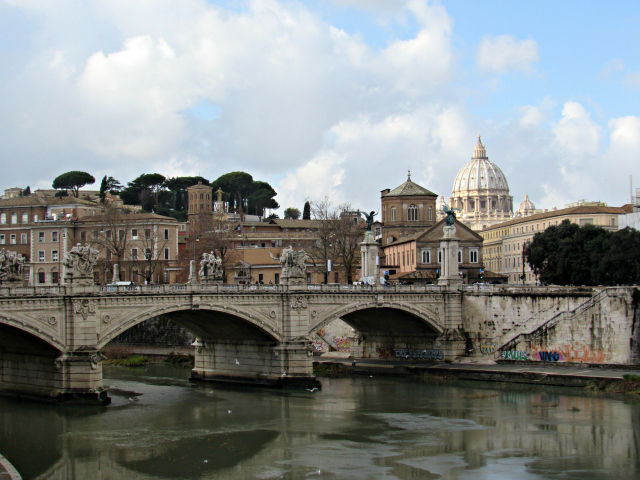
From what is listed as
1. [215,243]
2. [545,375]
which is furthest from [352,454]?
[215,243]

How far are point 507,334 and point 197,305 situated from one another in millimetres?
20198

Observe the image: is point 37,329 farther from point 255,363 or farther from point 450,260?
point 450,260

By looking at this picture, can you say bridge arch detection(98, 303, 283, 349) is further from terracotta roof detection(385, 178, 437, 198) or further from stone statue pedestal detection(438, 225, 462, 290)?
terracotta roof detection(385, 178, 437, 198)

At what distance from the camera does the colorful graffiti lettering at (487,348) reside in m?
53.4

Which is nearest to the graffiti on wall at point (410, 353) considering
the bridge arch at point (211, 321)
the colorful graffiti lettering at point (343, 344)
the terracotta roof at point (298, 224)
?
the colorful graffiti lettering at point (343, 344)

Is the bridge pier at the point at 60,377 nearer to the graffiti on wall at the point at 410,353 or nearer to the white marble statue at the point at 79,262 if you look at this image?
the white marble statue at the point at 79,262

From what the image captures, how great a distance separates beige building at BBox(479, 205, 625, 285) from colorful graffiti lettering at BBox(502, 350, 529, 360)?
33.0 meters

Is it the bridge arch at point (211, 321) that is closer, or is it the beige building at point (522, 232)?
the bridge arch at point (211, 321)

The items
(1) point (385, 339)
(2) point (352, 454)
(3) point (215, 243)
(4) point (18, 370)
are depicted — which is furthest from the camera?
(3) point (215, 243)

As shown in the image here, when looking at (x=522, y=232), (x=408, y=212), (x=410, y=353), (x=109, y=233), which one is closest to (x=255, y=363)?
(x=410, y=353)

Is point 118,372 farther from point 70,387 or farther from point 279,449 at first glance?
point 279,449

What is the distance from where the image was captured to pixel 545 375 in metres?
45.9

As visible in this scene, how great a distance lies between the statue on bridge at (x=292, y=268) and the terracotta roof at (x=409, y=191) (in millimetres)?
40124

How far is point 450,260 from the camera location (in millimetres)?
55219
